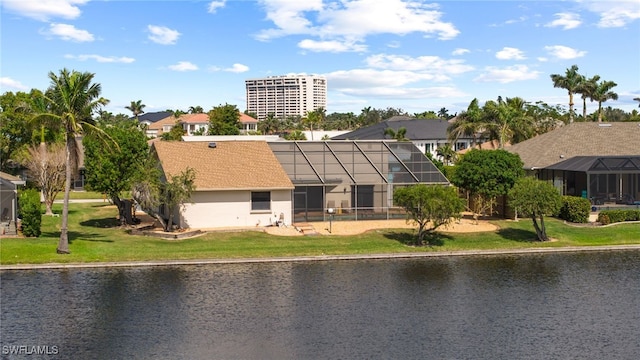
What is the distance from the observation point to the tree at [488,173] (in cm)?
4953

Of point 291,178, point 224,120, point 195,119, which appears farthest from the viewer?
point 195,119

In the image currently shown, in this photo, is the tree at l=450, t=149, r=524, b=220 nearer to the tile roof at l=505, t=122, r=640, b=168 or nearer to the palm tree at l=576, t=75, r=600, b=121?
the tile roof at l=505, t=122, r=640, b=168

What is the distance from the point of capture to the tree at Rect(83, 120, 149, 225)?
4777 centimetres

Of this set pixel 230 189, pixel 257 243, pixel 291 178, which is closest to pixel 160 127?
pixel 291 178

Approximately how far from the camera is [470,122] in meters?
76.9

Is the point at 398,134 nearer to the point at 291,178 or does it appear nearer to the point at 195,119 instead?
the point at 291,178

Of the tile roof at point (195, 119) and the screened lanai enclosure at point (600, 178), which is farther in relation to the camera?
the tile roof at point (195, 119)

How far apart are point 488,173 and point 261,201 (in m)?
18.5

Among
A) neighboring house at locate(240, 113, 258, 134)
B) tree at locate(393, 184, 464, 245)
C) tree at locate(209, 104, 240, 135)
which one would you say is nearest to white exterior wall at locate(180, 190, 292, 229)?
tree at locate(393, 184, 464, 245)

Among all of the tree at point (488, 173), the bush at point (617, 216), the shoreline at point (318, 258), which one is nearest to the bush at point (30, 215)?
the shoreline at point (318, 258)

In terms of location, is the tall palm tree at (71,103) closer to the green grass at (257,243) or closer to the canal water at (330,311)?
the green grass at (257,243)

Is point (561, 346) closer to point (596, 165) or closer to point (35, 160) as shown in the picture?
point (596, 165)

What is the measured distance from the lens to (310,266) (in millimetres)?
38344

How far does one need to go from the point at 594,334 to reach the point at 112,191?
36.2 meters
